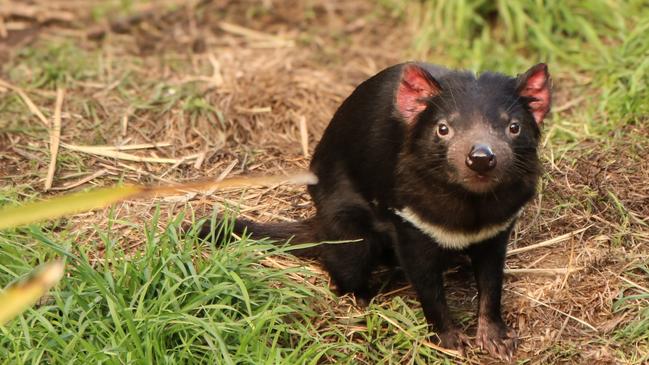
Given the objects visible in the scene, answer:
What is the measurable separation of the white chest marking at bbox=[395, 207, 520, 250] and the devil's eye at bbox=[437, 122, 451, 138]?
299 millimetres

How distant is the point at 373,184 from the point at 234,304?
647mm

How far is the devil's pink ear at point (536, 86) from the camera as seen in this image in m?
3.12

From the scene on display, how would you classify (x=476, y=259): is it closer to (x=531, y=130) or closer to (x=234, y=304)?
(x=531, y=130)

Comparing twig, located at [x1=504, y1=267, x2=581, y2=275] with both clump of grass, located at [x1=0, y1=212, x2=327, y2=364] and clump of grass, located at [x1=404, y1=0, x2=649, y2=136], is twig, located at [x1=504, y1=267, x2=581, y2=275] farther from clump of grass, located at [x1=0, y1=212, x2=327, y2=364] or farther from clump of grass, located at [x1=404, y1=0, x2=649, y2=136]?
clump of grass, located at [x1=404, y1=0, x2=649, y2=136]

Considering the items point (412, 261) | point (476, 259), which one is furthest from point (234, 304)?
point (476, 259)

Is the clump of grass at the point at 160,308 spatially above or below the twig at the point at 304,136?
above

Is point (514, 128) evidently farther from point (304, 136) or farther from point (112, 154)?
point (112, 154)

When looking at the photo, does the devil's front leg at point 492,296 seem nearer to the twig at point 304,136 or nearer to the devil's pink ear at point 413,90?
the devil's pink ear at point 413,90

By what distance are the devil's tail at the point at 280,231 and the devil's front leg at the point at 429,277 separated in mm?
473

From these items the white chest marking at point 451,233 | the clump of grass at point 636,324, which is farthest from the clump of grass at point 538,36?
the white chest marking at point 451,233

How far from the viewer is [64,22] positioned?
579 centimetres

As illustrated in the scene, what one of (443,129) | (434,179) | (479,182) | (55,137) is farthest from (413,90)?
(55,137)

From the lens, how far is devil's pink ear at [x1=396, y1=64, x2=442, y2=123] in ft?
10.2

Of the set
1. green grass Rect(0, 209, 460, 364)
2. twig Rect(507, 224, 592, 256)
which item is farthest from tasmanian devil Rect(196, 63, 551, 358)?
twig Rect(507, 224, 592, 256)
